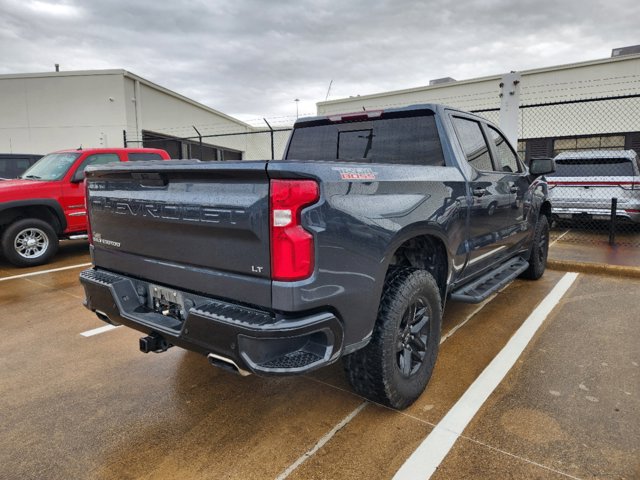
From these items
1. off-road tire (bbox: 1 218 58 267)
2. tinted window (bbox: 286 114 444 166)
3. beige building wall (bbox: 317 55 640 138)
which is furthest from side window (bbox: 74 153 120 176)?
beige building wall (bbox: 317 55 640 138)

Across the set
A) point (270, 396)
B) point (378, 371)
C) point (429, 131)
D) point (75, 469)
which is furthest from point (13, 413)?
point (429, 131)

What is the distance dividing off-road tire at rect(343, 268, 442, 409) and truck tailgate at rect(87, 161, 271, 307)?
783 mm

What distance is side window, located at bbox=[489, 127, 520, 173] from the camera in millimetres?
4271

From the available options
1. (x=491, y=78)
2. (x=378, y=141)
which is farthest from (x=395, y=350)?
(x=491, y=78)

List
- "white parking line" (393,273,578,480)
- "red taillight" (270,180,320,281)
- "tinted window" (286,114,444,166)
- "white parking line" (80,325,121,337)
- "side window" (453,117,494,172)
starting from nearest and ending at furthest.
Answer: "red taillight" (270,180,320,281)
"white parking line" (393,273,578,480)
"tinted window" (286,114,444,166)
"side window" (453,117,494,172)
"white parking line" (80,325,121,337)

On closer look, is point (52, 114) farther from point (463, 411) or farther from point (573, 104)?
point (463, 411)

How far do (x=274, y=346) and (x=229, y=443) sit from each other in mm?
814

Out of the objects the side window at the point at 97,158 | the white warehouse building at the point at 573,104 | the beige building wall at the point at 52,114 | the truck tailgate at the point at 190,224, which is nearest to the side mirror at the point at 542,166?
the truck tailgate at the point at 190,224

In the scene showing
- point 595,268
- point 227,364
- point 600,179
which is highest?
point 600,179

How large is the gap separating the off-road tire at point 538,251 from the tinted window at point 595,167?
290 centimetres

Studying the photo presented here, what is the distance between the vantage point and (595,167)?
863 cm

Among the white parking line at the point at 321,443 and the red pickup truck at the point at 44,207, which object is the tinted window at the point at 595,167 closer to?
the white parking line at the point at 321,443

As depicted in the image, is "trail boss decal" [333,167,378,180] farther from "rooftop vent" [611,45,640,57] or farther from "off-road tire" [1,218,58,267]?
"rooftop vent" [611,45,640,57]

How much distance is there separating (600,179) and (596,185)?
0.42ft
